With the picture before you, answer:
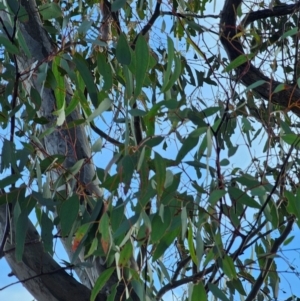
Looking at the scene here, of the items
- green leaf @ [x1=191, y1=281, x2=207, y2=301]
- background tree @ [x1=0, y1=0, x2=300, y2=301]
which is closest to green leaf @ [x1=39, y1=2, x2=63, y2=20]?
background tree @ [x1=0, y1=0, x2=300, y2=301]

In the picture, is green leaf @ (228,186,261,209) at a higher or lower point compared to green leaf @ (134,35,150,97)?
lower


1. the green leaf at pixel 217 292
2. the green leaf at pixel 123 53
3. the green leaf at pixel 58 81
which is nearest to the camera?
the green leaf at pixel 123 53

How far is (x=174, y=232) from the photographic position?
1327 mm

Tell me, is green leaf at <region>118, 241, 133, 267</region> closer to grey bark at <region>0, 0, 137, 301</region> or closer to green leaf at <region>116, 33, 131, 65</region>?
grey bark at <region>0, 0, 137, 301</region>

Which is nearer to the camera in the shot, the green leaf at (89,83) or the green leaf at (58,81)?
the green leaf at (89,83)

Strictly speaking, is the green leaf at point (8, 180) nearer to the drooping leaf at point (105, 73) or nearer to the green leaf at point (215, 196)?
the drooping leaf at point (105, 73)

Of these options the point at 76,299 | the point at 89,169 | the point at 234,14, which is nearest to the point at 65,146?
the point at 89,169

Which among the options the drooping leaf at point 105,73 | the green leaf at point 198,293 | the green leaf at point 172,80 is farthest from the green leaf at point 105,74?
the green leaf at point 198,293

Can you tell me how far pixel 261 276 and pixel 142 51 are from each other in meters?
0.58

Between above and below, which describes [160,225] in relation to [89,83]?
below

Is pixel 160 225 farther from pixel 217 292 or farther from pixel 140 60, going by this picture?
pixel 140 60

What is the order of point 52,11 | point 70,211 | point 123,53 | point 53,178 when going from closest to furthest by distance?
point 123,53 → point 70,211 → point 52,11 → point 53,178

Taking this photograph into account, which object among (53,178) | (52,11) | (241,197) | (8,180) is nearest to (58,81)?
(52,11)

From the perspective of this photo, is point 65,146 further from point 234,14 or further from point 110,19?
point 234,14
